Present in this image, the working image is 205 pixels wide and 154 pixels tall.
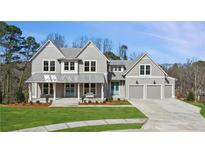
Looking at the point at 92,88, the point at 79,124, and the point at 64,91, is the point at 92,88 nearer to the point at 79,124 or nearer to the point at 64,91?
the point at 64,91

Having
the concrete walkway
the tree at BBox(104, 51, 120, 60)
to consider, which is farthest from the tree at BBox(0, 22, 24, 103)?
the concrete walkway

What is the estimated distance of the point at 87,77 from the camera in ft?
104

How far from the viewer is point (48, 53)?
32.1 m

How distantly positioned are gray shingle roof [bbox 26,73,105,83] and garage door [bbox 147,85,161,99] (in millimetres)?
5758

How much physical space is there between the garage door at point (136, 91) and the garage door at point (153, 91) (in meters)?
0.81

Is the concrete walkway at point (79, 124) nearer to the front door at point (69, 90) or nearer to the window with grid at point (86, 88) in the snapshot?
the window with grid at point (86, 88)

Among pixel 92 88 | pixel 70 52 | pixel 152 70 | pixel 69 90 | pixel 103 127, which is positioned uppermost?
pixel 70 52

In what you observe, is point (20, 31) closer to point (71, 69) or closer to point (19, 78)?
point (19, 78)

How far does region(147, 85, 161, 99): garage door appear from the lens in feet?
110

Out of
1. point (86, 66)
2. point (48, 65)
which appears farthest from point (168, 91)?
point (48, 65)

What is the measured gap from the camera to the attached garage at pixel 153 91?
110 feet

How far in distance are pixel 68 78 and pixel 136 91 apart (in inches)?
310
